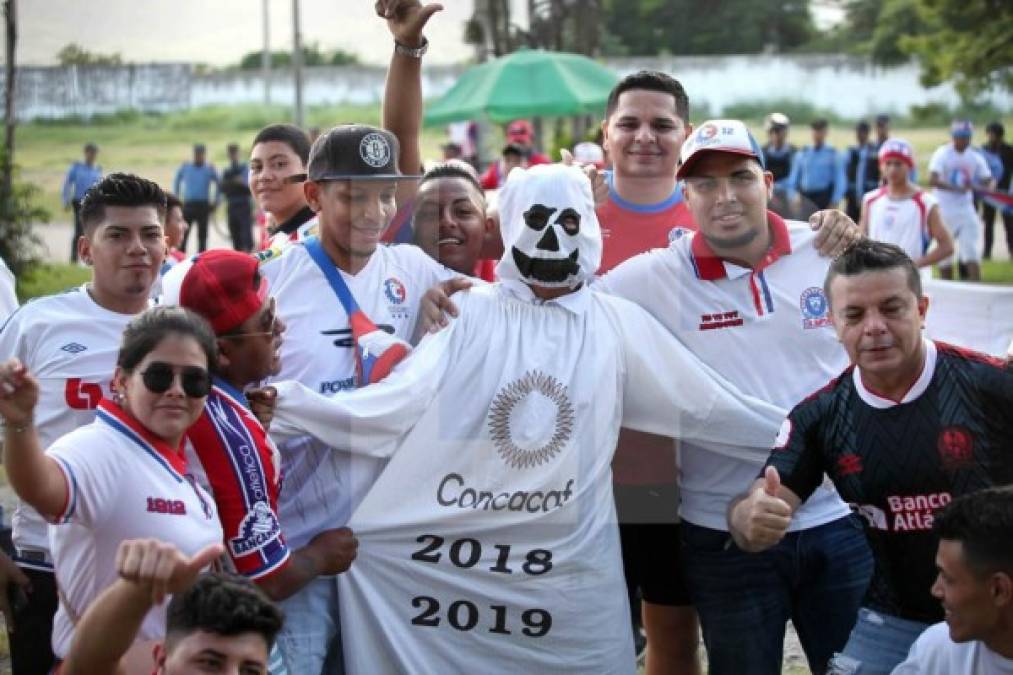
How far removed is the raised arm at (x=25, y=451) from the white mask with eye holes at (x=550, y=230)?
1660mm

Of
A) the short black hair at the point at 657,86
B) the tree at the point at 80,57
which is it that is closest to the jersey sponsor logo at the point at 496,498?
the short black hair at the point at 657,86

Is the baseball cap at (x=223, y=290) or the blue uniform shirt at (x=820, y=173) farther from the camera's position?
the blue uniform shirt at (x=820, y=173)

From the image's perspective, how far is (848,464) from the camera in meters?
4.27

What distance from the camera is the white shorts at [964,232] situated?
18.4m

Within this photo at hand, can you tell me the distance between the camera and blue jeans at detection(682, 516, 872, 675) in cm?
477

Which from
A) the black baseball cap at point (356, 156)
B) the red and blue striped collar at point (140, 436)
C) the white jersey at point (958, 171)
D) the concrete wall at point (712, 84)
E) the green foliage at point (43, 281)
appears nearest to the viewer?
the red and blue striped collar at point (140, 436)

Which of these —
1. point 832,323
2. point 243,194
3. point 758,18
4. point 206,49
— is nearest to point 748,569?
point 832,323

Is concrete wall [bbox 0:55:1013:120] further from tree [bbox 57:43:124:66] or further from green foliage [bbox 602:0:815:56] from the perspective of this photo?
green foliage [bbox 602:0:815:56]

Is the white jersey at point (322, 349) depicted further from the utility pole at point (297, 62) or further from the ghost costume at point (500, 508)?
the utility pole at point (297, 62)

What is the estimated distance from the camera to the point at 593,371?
14.7 ft

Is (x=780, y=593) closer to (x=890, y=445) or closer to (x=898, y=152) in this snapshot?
(x=890, y=445)

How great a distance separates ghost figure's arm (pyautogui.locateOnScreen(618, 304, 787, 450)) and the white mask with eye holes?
273mm

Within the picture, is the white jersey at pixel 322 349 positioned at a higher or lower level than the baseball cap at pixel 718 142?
lower

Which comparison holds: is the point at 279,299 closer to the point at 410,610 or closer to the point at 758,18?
the point at 410,610
